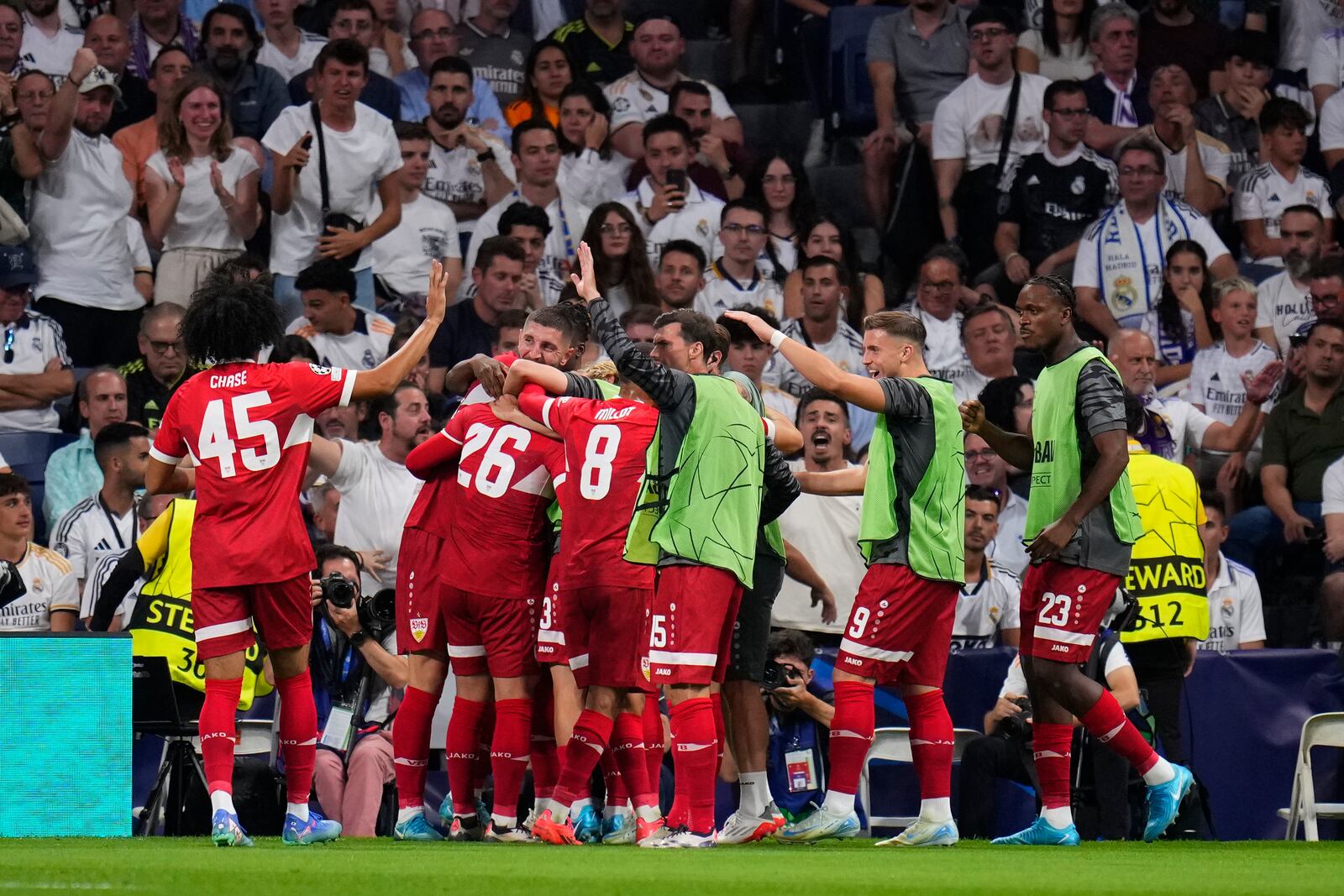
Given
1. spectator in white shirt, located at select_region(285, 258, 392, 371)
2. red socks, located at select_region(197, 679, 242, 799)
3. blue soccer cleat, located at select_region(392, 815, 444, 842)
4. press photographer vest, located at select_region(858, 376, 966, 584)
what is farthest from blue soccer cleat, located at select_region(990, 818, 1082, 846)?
spectator in white shirt, located at select_region(285, 258, 392, 371)

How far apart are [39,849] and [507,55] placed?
10.0 meters

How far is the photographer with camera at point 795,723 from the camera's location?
10.1 m

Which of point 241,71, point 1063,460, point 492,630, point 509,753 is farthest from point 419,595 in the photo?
point 241,71

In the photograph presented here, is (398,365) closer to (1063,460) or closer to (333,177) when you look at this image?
(1063,460)

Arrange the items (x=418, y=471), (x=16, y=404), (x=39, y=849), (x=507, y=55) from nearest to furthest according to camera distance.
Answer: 1. (x=39, y=849)
2. (x=418, y=471)
3. (x=16, y=404)
4. (x=507, y=55)

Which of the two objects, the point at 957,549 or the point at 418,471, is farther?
the point at 418,471

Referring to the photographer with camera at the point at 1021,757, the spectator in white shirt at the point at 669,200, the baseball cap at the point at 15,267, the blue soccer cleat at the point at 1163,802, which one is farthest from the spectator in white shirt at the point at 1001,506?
the baseball cap at the point at 15,267

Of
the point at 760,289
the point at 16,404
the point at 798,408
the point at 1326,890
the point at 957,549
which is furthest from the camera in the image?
the point at 760,289

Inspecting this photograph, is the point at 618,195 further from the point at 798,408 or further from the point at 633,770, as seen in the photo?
the point at 633,770

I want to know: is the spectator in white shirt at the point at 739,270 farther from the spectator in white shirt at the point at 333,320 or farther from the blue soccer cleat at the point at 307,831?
the blue soccer cleat at the point at 307,831

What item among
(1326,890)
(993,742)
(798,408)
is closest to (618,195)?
(798,408)

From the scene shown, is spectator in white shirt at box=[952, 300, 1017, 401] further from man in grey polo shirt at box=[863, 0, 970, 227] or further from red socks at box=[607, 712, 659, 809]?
red socks at box=[607, 712, 659, 809]

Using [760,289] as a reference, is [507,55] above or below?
above

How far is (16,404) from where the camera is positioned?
496 inches
